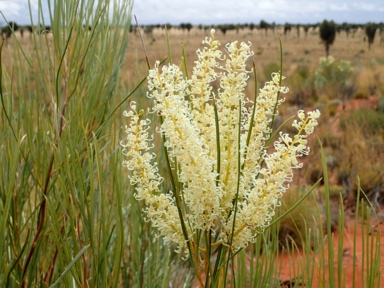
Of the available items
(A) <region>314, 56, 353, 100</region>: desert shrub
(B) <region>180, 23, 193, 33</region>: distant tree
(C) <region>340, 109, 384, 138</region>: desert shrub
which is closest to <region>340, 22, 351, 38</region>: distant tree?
(B) <region>180, 23, 193, 33</region>: distant tree

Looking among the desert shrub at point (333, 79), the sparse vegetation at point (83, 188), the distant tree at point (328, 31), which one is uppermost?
the sparse vegetation at point (83, 188)

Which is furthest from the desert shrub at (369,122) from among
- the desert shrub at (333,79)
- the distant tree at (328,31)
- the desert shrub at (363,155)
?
the distant tree at (328,31)

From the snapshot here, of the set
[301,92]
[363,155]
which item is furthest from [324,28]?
[363,155]

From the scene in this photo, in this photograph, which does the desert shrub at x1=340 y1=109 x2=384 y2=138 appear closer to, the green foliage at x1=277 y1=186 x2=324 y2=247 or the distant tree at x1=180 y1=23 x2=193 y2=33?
the green foliage at x1=277 y1=186 x2=324 y2=247

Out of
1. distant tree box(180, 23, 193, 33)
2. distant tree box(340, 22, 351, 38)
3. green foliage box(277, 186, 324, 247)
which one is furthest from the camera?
distant tree box(180, 23, 193, 33)

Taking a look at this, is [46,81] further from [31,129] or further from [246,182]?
[246,182]

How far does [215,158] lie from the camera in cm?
92

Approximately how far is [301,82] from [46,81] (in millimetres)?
13503

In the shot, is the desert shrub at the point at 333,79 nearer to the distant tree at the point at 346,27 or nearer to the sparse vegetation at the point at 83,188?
the sparse vegetation at the point at 83,188

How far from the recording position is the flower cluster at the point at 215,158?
2.81 ft

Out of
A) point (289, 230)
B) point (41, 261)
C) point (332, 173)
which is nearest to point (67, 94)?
point (41, 261)

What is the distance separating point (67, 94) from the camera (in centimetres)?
126

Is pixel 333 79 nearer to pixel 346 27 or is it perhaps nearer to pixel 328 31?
pixel 328 31

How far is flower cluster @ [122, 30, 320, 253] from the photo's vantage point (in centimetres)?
86
